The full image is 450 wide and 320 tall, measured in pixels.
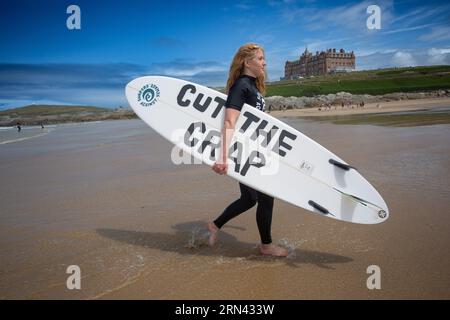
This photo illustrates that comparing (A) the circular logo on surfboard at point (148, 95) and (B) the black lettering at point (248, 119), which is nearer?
(B) the black lettering at point (248, 119)

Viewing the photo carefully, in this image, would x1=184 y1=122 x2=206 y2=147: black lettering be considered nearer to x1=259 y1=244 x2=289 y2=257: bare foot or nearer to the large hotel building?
x1=259 y1=244 x2=289 y2=257: bare foot

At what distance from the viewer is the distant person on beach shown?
2.68m

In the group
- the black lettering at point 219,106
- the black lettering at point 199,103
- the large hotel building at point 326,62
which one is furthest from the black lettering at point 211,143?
the large hotel building at point 326,62

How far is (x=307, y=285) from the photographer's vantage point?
2.37m

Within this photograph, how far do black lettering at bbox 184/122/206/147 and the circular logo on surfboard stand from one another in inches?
23.6

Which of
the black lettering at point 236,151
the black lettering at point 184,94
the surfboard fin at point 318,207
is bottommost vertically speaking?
the surfboard fin at point 318,207

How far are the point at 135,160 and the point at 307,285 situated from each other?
6496mm

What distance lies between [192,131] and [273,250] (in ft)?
4.62

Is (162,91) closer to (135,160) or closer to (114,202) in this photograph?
(114,202)

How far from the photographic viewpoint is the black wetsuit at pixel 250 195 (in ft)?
8.82

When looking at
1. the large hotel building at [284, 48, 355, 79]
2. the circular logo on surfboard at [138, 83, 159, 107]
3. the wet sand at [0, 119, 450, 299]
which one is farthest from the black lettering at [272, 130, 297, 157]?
the large hotel building at [284, 48, 355, 79]

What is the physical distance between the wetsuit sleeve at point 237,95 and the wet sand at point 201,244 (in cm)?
133

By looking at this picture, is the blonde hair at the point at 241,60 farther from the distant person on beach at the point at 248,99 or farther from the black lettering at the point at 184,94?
the black lettering at the point at 184,94
